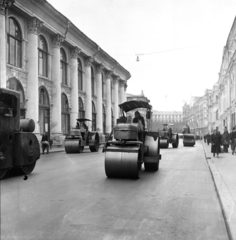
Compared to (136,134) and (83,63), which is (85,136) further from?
(83,63)

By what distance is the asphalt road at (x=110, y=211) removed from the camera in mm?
3750

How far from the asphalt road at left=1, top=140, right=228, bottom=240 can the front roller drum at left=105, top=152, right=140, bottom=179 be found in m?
0.53

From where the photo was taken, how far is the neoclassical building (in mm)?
24938

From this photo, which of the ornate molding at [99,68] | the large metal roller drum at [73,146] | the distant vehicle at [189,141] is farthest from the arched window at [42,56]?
the distant vehicle at [189,141]

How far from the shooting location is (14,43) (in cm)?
2541

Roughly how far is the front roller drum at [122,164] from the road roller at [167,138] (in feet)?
67.4

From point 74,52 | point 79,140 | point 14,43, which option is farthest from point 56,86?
point 79,140

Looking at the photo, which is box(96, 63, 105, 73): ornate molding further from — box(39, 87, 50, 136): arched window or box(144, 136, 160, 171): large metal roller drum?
box(144, 136, 160, 171): large metal roller drum

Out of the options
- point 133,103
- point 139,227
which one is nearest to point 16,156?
point 139,227

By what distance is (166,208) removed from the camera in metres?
5.92

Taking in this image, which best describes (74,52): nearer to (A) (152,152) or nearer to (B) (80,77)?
(B) (80,77)

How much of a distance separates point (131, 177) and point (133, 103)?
317 centimetres

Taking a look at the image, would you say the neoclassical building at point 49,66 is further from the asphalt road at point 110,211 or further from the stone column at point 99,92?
the asphalt road at point 110,211

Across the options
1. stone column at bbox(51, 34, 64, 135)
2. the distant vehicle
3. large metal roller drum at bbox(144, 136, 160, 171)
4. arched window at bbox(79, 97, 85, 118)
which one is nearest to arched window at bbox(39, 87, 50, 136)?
stone column at bbox(51, 34, 64, 135)
